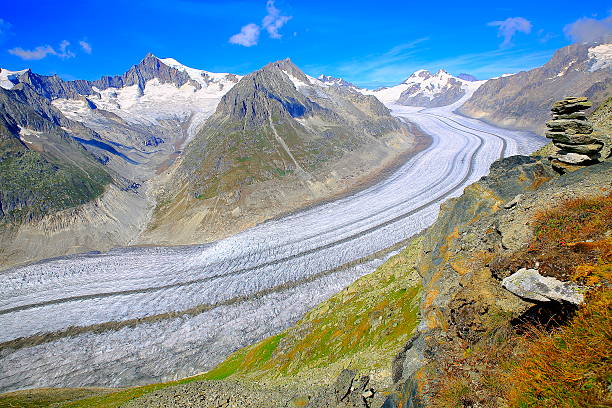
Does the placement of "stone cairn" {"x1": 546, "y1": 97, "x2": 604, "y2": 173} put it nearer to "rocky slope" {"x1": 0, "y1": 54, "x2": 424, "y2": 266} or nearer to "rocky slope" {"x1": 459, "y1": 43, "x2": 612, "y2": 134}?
"rocky slope" {"x1": 0, "y1": 54, "x2": 424, "y2": 266}

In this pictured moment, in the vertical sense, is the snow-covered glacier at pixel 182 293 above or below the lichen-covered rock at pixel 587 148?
below

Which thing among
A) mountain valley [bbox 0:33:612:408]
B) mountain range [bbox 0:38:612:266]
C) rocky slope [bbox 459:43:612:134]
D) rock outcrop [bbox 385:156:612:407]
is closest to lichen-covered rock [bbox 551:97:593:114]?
mountain valley [bbox 0:33:612:408]

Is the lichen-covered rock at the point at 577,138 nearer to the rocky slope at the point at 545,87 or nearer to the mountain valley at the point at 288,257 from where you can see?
the mountain valley at the point at 288,257

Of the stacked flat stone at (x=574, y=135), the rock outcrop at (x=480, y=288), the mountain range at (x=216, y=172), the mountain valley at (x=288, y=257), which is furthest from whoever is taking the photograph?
the mountain range at (x=216, y=172)

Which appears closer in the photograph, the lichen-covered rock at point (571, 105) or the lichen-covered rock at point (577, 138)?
the lichen-covered rock at point (577, 138)

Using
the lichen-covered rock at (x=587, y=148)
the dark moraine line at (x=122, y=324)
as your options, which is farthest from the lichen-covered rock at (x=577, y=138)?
the dark moraine line at (x=122, y=324)

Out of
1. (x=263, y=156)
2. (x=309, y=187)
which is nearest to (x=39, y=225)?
(x=263, y=156)

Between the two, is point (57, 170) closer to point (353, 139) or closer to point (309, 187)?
point (309, 187)
